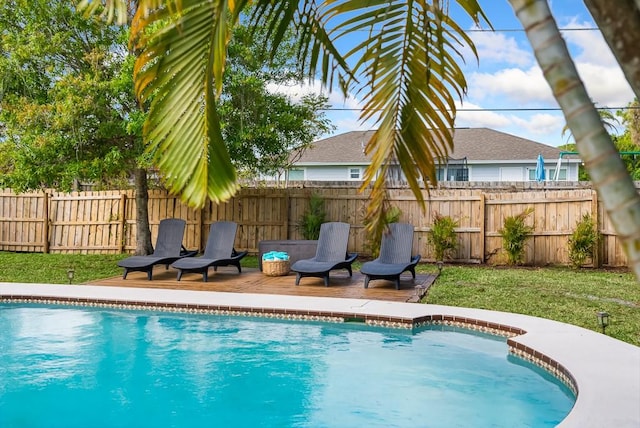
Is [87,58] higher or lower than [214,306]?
higher

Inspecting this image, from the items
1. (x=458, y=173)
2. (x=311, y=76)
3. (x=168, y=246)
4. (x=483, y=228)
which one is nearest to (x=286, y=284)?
(x=168, y=246)

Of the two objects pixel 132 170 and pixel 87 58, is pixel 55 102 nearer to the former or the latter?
pixel 87 58

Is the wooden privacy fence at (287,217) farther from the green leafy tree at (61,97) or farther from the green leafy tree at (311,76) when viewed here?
the green leafy tree at (311,76)

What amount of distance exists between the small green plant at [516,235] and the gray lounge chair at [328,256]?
3.89 metres

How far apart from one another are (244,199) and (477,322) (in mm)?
9616

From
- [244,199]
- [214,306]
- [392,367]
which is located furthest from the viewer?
[244,199]

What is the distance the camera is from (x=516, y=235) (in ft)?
45.6

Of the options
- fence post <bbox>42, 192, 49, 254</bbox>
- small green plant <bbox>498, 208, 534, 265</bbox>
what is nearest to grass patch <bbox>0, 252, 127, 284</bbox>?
fence post <bbox>42, 192, 49, 254</bbox>

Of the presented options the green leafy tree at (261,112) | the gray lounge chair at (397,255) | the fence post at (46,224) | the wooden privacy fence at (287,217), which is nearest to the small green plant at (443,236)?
the wooden privacy fence at (287,217)

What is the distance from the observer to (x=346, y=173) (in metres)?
26.0

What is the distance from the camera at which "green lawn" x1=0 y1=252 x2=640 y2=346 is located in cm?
862

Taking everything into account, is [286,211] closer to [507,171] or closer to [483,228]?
[483,228]

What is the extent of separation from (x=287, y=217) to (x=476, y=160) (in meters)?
10.9

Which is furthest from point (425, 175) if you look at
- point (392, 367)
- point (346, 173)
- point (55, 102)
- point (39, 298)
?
point (346, 173)
